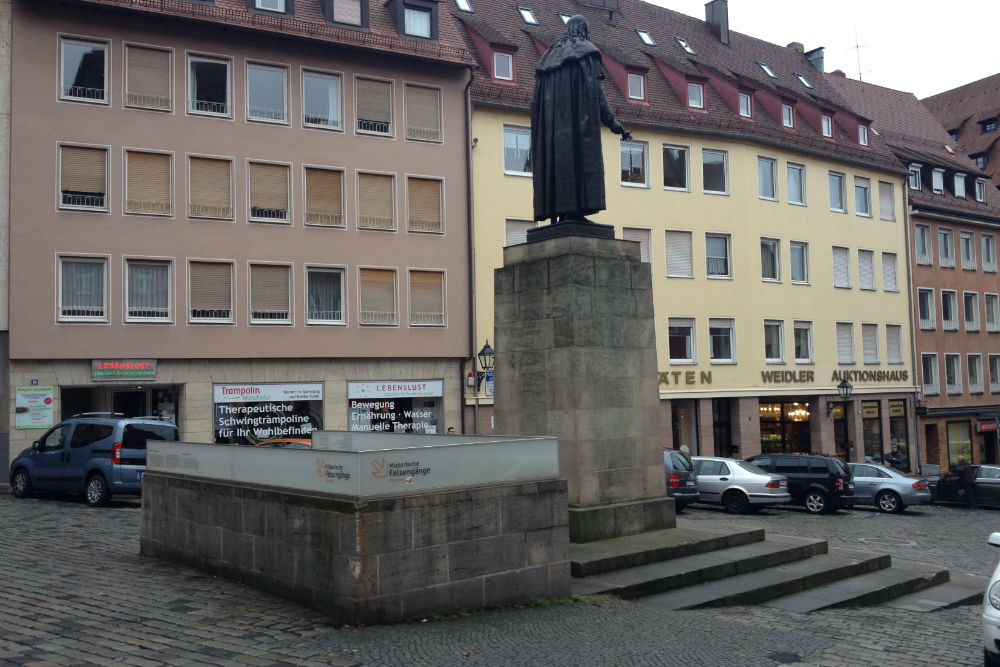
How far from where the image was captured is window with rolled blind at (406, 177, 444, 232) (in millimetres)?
30375

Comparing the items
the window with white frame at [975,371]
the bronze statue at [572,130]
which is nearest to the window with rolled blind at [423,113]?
the bronze statue at [572,130]

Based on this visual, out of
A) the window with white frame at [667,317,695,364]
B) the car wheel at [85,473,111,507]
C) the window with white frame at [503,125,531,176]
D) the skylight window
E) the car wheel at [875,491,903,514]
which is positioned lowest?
the car wheel at [875,491,903,514]

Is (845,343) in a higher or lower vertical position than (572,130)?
lower

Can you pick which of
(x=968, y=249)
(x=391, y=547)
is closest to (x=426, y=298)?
(x=391, y=547)

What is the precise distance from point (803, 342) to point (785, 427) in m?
3.41

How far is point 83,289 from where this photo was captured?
25828mm

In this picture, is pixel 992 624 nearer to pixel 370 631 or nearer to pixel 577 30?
pixel 370 631

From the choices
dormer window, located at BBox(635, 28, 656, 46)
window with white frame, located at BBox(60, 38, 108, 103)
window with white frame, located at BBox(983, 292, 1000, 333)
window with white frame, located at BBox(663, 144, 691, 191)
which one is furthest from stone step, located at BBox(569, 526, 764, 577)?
window with white frame, located at BBox(983, 292, 1000, 333)

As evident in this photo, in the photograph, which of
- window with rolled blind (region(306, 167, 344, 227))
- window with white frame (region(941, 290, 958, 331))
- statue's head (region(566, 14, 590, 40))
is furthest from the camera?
window with white frame (region(941, 290, 958, 331))

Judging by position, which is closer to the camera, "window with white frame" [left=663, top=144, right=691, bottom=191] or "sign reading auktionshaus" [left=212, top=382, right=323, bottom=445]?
"sign reading auktionshaus" [left=212, top=382, right=323, bottom=445]

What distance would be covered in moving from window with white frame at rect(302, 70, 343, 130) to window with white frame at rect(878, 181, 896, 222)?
2519cm

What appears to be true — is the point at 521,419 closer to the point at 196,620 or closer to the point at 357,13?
the point at 196,620

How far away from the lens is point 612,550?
39.0 ft

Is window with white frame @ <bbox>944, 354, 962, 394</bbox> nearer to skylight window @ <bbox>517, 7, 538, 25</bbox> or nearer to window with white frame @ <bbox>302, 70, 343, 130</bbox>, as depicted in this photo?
skylight window @ <bbox>517, 7, 538, 25</bbox>
